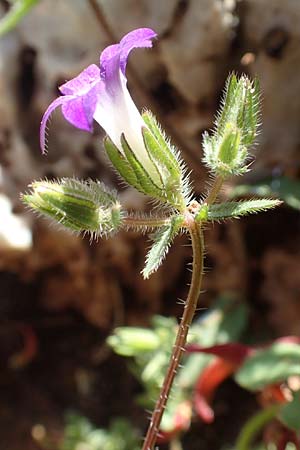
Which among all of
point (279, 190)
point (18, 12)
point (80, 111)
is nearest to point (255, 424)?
point (279, 190)

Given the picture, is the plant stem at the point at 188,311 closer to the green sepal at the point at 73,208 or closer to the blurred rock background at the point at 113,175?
the green sepal at the point at 73,208

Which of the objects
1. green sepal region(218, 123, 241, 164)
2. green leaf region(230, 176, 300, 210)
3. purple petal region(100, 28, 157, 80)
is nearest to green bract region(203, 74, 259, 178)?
green sepal region(218, 123, 241, 164)

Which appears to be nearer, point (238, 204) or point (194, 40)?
point (238, 204)

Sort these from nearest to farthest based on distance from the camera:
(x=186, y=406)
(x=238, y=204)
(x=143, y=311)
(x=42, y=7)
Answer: (x=238, y=204)
(x=186, y=406)
(x=42, y=7)
(x=143, y=311)

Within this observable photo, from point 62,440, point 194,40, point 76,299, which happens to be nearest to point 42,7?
point 194,40

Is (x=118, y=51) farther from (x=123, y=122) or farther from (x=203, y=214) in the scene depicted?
(x=203, y=214)

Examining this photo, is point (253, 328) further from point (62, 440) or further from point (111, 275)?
point (62, 440)
